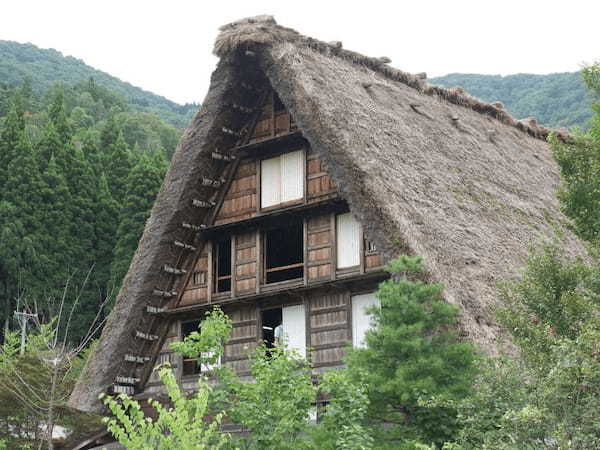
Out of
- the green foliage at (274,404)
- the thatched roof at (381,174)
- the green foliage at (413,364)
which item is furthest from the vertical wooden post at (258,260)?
the green foliage at (274,404)

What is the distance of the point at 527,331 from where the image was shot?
39.1ft

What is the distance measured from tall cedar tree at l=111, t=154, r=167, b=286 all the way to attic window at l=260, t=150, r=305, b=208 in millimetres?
26397

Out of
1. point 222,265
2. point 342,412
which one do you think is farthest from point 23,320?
point 342,412

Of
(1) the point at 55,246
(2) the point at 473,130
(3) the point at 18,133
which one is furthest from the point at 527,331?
(3) the point at 18,133

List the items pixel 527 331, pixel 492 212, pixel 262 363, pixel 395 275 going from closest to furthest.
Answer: pixel 527 331 → pixel 262 363 → pixel 395 275 → pixel 492 212

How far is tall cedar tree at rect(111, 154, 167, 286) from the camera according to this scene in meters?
44.7

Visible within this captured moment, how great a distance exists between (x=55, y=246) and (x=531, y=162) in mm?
28063

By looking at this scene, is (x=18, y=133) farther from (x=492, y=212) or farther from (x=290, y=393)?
(x=290, y=393)

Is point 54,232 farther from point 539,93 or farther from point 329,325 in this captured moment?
point 539,93

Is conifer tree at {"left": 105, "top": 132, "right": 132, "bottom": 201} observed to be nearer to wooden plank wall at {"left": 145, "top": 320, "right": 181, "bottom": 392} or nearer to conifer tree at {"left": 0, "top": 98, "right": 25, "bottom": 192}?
conifer tree at {"left": 0, "top": 98, "right": 25, "bottom": 192}

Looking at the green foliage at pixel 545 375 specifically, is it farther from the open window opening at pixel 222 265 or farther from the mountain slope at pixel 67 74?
the mountain slope at pixel 67 74

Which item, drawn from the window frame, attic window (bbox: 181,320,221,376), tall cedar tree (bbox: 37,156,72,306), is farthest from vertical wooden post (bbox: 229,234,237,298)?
tall cedar tree (bbox: 37,156,72,306)

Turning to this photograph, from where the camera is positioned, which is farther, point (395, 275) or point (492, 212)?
point (492, 212)

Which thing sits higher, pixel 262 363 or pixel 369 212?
pixel 369 212
